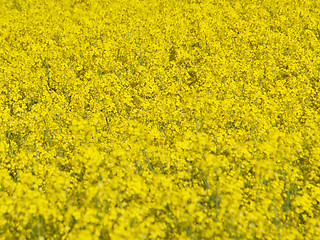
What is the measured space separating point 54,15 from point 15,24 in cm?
409

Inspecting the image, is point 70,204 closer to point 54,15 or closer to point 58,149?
point 58,149

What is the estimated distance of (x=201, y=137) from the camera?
7.54 meters

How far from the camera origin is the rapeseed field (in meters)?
6.52

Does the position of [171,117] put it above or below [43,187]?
above

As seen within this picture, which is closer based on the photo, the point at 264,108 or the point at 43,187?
the point at 43,187

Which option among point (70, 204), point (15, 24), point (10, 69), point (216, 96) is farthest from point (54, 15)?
point (70, 204)

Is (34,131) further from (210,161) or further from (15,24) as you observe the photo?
(15,24)

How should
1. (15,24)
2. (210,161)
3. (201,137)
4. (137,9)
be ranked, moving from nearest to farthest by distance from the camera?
(210,161) → (201,137) → (15,24) → (137,9)

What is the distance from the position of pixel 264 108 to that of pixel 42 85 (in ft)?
36.1

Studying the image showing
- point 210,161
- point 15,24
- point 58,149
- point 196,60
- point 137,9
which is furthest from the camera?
point 137,9

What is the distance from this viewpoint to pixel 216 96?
41.9 ft

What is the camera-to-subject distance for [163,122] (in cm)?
1189

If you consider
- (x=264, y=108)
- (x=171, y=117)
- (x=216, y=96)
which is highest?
(x=264, y=108)

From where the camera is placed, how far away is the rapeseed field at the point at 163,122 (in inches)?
257
